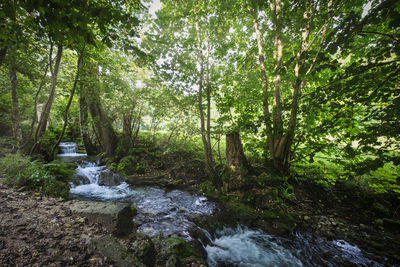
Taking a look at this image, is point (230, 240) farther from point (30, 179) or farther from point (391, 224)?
point (30, 179)

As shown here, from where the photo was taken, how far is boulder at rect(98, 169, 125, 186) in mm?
7602

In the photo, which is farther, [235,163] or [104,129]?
[104,129]

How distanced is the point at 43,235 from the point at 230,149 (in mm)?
5495

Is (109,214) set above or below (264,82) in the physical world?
below

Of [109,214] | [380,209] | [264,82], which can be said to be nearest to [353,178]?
[380,209]

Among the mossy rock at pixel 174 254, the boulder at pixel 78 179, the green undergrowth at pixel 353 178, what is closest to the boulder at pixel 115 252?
the mossy rock at pixel 174 254

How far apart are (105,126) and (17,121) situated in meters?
5.12

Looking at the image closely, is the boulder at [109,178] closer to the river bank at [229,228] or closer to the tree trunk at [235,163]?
the river bank at [229,228]

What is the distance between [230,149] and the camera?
20.3 ft

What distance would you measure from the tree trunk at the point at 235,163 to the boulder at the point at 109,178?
5647 millimetres

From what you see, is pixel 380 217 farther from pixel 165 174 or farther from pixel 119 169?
pixel 119 169

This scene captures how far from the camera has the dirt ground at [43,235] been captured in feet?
6.46

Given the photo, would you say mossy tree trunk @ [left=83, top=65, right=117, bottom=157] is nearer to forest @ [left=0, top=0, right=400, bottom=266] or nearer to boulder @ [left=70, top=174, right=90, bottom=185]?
forest @ [left=0, top=0, right=400, bottom=266]

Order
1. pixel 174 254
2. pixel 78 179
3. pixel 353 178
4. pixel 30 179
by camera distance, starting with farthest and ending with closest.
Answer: pixel 78 179
pixel 30 179
pixel 353 178
pixel 174 254
